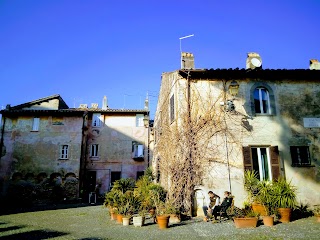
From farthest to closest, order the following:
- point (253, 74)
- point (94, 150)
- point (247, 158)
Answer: point (94, 150), point (253, 74), point (247, 158)

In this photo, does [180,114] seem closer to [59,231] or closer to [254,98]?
[254,98]

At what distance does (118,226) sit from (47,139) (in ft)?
56.2

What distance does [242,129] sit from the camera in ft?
36.1

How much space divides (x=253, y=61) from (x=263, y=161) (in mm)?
Answer: 4697

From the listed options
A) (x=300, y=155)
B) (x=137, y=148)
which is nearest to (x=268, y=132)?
(x=300, y=155)

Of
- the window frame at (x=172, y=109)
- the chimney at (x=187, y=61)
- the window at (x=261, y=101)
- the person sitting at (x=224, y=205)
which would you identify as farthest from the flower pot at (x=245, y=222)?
the chimney at (x=187, y=61)

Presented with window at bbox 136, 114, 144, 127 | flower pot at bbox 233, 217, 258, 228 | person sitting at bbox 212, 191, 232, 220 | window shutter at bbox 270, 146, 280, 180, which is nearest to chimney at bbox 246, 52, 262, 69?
window shutter at bbox 270, 146, 280, 180

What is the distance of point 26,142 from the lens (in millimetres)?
23266

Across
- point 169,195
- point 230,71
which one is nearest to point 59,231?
point 169,195

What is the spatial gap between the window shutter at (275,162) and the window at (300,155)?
0.89 meters

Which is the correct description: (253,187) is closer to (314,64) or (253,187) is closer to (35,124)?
(314,64)

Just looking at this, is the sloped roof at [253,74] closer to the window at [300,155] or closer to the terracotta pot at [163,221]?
the window at [300,155]

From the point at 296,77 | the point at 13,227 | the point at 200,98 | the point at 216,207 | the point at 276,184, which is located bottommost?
the point at 13,227

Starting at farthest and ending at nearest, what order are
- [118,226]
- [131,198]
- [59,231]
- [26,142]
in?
[26,142] → [131,198] → [118,226] → [59,231]
